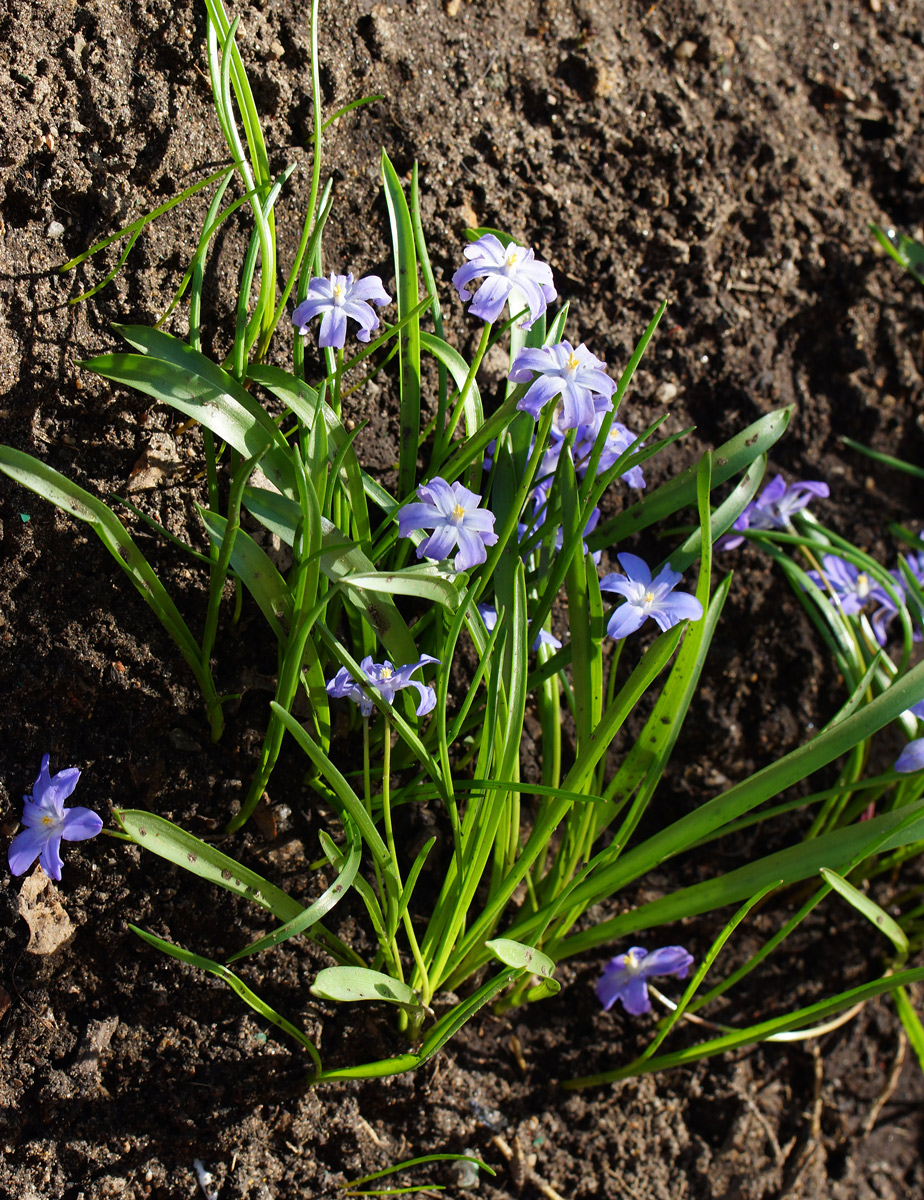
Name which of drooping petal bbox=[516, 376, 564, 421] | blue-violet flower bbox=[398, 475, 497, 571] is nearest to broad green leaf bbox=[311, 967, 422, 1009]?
blue-violet flower bbox=[398, 475, 497, 571]

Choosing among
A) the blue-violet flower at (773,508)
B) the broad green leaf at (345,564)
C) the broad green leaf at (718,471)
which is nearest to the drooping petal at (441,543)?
the broad green leaf at (345,564)

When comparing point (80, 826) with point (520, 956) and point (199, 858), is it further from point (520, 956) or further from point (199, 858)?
point (520, 956)

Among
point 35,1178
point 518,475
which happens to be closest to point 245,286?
point 518,475

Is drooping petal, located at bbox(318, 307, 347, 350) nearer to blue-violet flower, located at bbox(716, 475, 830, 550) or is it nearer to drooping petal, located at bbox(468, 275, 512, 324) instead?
drooping petal, located at bbox(468, 275, 512, 324)

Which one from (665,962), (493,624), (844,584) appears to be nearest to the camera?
(493,624)

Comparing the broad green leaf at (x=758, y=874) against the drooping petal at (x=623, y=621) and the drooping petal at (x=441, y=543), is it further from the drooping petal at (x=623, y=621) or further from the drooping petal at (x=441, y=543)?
the drooping petal at (x=441, y=543)

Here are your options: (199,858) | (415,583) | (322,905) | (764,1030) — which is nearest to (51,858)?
(199,858)
